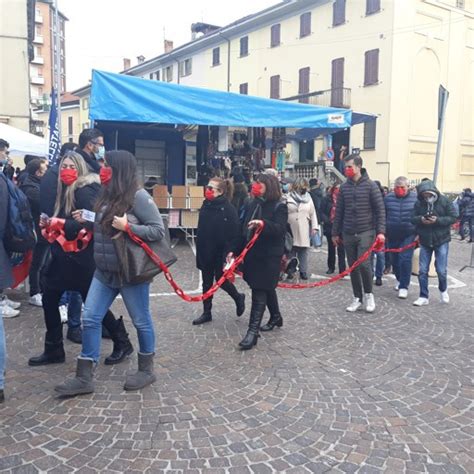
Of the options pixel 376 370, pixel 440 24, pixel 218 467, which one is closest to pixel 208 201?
pixel 376 370

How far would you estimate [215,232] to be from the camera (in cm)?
577

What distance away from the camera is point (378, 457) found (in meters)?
3.18

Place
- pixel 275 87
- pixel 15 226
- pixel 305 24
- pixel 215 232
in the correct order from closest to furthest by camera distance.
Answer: pixel 15 226 < pixel 215 232 < pixel 305 24 < pixel 275 87

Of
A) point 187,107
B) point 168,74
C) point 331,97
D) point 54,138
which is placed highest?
point 168,74

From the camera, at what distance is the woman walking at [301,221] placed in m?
8.52

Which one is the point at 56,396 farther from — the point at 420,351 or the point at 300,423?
the point at 420,351

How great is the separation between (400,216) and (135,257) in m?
5.29

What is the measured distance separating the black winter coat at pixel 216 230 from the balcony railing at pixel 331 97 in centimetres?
2165

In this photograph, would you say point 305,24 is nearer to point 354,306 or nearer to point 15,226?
point 354,306

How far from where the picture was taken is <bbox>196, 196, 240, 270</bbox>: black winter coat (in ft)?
18.9

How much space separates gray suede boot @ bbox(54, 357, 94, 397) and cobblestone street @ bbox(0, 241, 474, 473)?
0.22ft

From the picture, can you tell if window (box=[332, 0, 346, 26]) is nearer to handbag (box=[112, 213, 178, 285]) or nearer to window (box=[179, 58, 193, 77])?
window (box=[179, 58, 193, 77])

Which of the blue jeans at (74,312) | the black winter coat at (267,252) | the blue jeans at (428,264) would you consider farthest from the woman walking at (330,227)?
the blue jeans at (74,312)

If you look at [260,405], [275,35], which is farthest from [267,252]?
[275,35]
